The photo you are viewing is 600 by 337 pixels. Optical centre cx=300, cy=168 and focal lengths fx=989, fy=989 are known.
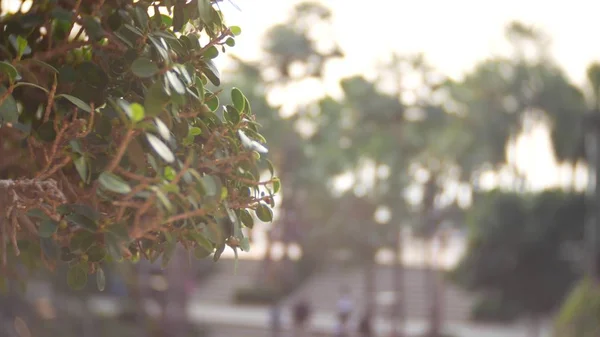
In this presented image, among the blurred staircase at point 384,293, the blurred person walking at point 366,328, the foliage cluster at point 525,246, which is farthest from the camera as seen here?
the blurred staircase at point 384,293

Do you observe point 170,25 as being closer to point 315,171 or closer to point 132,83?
point 132,83

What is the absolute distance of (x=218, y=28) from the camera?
4516 millimetres

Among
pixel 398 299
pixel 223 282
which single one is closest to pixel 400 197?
pixel 398 299

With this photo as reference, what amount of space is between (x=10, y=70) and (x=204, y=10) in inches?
32.9

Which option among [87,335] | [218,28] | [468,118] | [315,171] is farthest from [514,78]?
[218,28]

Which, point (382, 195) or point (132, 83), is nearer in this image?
point (132, 83)

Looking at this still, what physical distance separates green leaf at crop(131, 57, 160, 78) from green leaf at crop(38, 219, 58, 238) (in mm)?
736

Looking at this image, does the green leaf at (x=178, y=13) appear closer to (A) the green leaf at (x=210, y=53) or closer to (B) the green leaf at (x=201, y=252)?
(A) the green leaf at (x=210, y=53)

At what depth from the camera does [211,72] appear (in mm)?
4426

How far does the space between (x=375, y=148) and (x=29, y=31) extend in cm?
2535

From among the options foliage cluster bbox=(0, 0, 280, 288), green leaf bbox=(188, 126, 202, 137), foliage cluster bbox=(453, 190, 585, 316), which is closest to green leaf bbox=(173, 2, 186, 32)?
foliage cluster bbox=(0, 0, 280, 288)

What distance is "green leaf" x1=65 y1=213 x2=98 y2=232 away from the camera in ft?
12.7

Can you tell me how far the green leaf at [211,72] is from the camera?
14.5ft

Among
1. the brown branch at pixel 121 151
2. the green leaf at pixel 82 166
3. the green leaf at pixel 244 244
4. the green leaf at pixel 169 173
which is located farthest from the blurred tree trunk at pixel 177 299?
the green leaf at pixel 169 173
